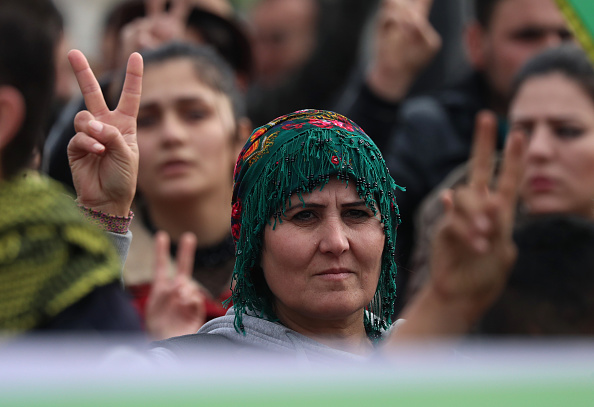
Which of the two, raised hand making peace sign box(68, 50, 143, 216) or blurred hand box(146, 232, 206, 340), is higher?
raised hand making peace sign box(68, 50, 143, 216)

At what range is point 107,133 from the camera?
6.38 feet

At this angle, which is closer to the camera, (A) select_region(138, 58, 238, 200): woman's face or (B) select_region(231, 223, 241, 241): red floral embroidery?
(B) select_region(231, 223, 241, 241): red floral embroidery

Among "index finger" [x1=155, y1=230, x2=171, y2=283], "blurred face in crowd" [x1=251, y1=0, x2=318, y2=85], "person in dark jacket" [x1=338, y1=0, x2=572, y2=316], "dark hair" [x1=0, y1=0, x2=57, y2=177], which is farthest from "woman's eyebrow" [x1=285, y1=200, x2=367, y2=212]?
"blurred face in crowd" [x1=251, y1=0, x2=318, y2=85]

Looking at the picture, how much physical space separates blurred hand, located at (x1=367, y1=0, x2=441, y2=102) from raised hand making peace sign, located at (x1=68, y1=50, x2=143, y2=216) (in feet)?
6.24

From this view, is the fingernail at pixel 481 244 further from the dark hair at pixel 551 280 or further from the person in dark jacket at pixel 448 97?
the person in dark jacket at pixel 448 97

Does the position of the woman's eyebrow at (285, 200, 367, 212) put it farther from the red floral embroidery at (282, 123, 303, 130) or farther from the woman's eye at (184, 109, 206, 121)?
the woman's eye at (184, 109, 206, 121)

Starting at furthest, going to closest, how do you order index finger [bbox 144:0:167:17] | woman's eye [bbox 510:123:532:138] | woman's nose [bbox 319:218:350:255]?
index finger [bbox 144:0:167:17], woman's eye [bbox 510:123:532:138], woman's nose [bbox 319:218:350:255]

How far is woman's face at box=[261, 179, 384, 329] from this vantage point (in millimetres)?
1918

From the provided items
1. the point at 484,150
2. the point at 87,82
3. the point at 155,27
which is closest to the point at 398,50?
the point at 155,27

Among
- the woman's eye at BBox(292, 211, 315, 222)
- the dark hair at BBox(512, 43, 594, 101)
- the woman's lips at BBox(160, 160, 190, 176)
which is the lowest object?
the woman's eye at BBox(292, 211, 315, 222)

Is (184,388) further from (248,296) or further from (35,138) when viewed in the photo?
(248,296)

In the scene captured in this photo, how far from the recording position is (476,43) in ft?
12.6

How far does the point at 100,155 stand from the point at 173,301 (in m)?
0.91

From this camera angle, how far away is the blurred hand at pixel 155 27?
12.3 ft
